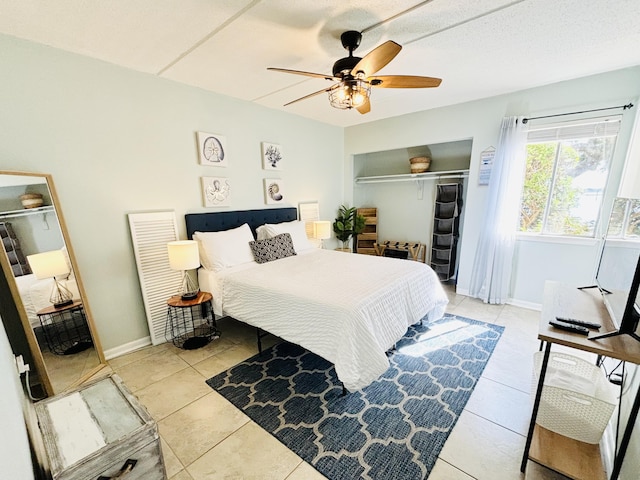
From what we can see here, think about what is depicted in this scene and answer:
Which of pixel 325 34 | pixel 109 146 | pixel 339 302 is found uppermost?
pixel 325 34

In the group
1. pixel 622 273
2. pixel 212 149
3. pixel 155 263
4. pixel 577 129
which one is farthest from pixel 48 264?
pixel 577 129

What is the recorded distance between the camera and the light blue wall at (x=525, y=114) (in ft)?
8.70

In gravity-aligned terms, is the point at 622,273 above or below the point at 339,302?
above

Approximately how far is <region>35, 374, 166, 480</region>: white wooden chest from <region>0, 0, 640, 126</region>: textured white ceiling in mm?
2261

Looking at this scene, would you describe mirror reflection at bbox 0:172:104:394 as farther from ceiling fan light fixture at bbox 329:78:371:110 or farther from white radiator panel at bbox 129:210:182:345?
ceiling fan light fixture at bbox 329:78:371:110

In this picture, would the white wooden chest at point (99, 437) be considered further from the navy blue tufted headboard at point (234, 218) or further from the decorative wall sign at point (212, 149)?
the decorative wall sign at point (212, 149)

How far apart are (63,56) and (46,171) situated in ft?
3.07

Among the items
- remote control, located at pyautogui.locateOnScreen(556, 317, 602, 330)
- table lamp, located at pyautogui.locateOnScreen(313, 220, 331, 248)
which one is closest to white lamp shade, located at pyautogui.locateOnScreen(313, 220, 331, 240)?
table lamp, located at pyautogui.locateOnScreen(313, 220, 331, 248)

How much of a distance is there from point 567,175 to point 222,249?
4.09 metres

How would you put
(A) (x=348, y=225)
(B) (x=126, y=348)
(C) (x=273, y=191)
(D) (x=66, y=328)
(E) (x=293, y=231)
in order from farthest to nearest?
(A) (x=348, y=225)
(C) (x=273, y=191)
(E) (x=293, y=231)
(B) (x=126, y=348)
(D) (x=66, y=328)

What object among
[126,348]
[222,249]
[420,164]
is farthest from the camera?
[420,164]

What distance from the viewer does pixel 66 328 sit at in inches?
82.0

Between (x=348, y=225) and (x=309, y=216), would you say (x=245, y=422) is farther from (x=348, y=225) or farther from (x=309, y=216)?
(x=348, y=225)

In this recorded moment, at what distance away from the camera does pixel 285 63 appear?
237 centimetres
